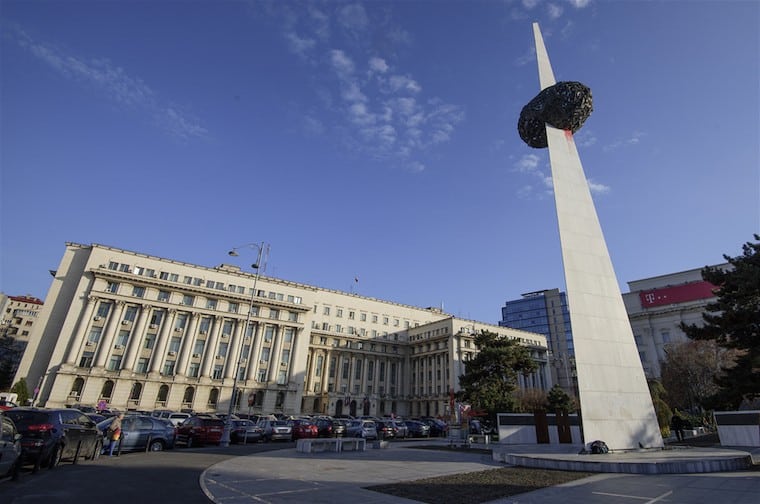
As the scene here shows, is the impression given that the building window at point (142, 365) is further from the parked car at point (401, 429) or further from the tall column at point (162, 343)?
the parked car at point (401, 429)

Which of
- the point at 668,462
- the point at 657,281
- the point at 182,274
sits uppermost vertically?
the point at 657,281

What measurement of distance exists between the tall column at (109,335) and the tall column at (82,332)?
2178 millimetres

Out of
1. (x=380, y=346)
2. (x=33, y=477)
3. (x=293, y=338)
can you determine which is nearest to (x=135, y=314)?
(x=293, y=338)

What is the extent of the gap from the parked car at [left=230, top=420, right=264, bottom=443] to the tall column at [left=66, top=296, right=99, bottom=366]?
37.7 metres

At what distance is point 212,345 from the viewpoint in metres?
59.3

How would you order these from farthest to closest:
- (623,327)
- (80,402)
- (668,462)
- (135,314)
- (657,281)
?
(657,281)
(135,314)
(80,402)
(623,327)
(668,462)

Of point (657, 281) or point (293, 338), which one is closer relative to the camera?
point (293, 338)

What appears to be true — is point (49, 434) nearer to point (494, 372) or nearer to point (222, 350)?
point (494, 372)

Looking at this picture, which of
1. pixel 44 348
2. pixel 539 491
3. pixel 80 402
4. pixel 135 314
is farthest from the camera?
pixel 135 314

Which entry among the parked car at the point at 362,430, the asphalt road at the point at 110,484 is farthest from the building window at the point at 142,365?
the asphalt road at the point at 110,484

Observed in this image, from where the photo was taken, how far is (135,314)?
56469 millimetres

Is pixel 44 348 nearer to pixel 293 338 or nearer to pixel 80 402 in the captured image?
pixel 80 402

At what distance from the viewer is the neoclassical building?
52438 mm

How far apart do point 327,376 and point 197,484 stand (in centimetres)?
6653
